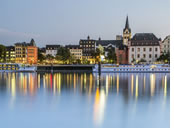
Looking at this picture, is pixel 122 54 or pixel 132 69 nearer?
pixel 132 69

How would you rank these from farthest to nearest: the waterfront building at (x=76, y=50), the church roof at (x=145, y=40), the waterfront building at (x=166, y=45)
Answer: the waterfront building at (x=76, y=50) < the waterfront building at (x=166, y=45) < the church roof at (x=145, y=40)

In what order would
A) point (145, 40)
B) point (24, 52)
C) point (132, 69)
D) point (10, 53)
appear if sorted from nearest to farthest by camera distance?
1. point (132, 69)
2. point (145, 40)
3. point (24, 52)
4. point (10, 53)

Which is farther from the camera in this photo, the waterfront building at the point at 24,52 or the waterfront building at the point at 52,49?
the waterfront building at the point at 52,49

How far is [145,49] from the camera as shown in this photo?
74062 mm

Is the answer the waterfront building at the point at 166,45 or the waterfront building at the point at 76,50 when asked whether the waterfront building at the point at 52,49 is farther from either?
the waterfront building at the point at 166,45

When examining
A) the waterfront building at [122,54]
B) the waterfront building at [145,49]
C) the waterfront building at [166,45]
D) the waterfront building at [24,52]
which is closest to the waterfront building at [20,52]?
the waterfront building at [24,52]

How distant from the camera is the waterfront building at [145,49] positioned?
73625mm

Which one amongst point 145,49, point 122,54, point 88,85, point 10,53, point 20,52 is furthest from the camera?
point 10,53

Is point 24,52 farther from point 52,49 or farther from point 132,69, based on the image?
point 132,69

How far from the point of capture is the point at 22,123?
30.7ft

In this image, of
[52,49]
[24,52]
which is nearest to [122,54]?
[24,52]

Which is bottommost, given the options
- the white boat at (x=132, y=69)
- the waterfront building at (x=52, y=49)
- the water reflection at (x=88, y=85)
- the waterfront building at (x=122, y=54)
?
the water reflection at (x=88, y=85)

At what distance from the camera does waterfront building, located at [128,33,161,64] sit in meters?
73.6

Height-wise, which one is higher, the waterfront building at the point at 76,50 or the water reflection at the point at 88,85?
the waterfront building at the point at 76,50
